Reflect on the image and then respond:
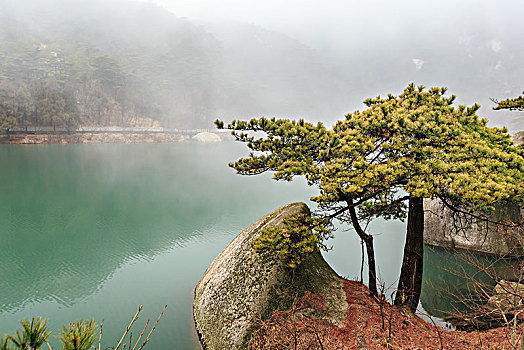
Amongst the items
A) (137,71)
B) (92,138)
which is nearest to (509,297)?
(92,138)

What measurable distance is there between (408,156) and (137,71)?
85.2m

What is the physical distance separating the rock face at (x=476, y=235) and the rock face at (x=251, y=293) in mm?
4197

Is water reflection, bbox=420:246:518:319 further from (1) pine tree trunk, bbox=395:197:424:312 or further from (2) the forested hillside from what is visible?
(2) the forested hillside

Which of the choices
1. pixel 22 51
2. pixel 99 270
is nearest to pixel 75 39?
pixel 22 51

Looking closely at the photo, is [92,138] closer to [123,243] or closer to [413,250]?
[123,243]

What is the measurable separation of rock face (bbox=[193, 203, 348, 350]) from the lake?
0.68 meters

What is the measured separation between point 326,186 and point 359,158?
0.69m

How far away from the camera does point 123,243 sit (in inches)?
410

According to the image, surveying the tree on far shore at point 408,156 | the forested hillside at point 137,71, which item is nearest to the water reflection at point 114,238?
the tree on far shore at point 408,156

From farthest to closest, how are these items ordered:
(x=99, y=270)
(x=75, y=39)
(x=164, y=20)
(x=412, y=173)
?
(x=164, y=20)
(x=75, y=39)
(x=99, y=270)
(x=412, y=173)

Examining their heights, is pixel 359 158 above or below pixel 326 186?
above

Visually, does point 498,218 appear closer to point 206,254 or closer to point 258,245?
point 258,245

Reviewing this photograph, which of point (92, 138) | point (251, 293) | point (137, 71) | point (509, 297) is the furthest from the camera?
point (137, 71)

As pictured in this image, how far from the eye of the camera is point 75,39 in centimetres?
8044
